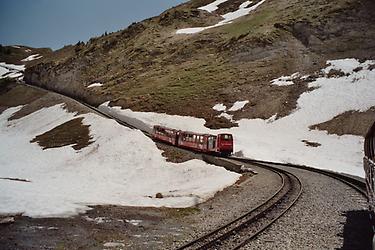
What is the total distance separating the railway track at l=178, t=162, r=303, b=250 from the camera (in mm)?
12172

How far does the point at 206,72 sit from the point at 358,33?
27002 millimetres

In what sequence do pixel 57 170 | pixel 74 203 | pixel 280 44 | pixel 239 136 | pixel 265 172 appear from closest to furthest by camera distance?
pixel 74 203 → pixel 265 172 → pixel 57 170 → pixel 239 136 → pixel 280 44

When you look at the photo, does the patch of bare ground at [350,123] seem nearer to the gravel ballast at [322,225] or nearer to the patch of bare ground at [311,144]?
the patch of bare ground at [311,144]

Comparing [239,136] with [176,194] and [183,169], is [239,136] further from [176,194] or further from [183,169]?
[176,194]

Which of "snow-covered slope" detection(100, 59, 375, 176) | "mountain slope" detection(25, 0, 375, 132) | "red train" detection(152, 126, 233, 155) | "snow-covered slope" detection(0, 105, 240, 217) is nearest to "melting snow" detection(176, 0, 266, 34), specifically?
"mountain slope" detection(25, 0, 375, 132)

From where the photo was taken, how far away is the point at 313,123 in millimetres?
49125

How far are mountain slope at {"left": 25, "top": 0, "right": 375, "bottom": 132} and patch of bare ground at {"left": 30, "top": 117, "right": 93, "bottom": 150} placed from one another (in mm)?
14058

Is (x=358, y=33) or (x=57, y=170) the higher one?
(x=358, y=33)

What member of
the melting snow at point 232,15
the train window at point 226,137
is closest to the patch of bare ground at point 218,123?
the train window at point 226,137

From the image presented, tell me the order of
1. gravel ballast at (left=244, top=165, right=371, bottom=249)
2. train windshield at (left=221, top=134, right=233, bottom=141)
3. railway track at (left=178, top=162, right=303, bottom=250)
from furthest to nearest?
1. train windshield at (left=221, top=134, right=233, bottom=141)
2. gravel ballast at (left=244, top=165, right=371, bottom=249)
3. railway track at (left=178, top=162, right=303, bottom=250)

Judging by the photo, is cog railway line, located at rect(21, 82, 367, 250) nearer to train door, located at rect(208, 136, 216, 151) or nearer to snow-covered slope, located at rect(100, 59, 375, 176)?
snow-covered slope, located at rect(100, 59, 375, 176)

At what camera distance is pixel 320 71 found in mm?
61188

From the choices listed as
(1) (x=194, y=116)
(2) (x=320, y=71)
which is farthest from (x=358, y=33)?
(1) (x=194, y=116)

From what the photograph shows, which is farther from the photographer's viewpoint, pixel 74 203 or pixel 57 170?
pixel 57 170
